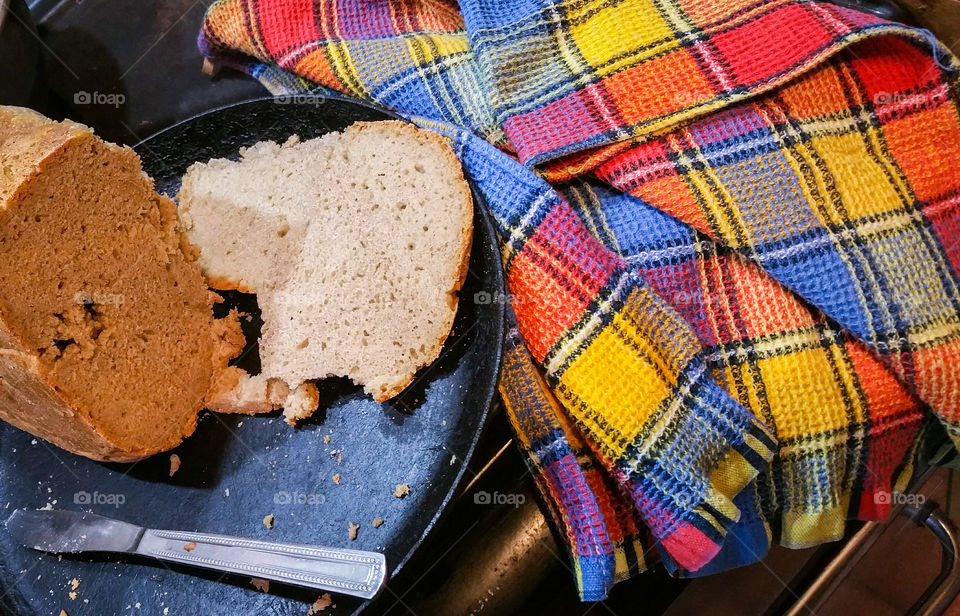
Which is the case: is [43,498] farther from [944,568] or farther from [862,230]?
[944,568]

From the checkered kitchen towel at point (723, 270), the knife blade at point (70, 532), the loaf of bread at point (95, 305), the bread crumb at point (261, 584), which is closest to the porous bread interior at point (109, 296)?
the loaf of bread at point (95, 305)

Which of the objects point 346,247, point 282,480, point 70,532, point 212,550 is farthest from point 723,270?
point 70,532

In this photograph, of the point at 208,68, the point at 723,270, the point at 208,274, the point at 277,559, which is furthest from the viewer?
the point at 208,68

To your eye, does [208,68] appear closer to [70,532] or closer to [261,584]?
[70,532]

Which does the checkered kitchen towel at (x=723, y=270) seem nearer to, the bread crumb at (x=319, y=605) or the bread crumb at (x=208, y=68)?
the bread crumb at (x=319, y=605)

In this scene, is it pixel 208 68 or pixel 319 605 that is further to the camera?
pixel 208 68
